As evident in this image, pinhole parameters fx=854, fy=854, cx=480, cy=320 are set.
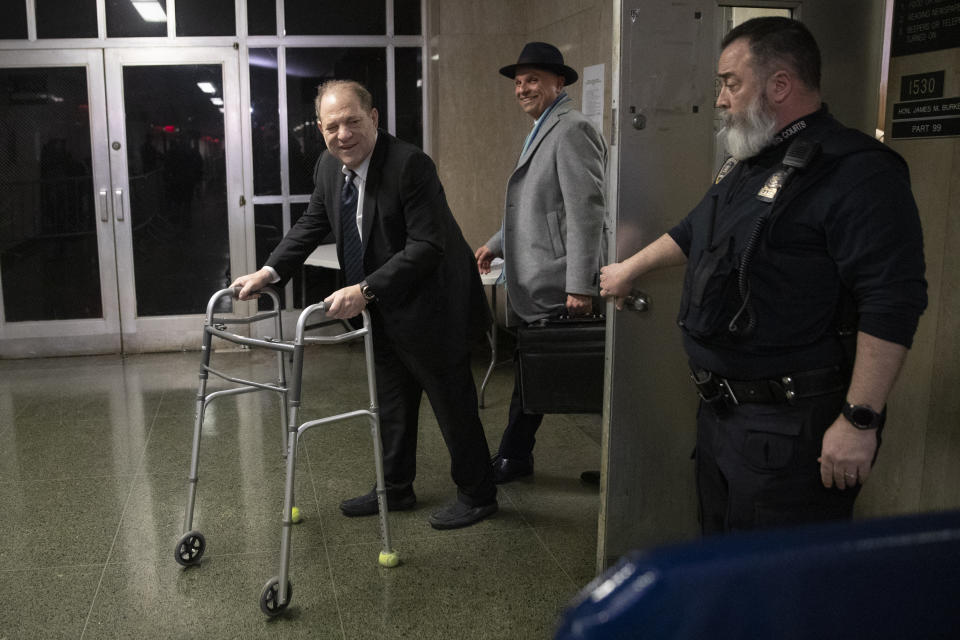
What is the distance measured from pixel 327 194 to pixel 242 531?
4.21 ft

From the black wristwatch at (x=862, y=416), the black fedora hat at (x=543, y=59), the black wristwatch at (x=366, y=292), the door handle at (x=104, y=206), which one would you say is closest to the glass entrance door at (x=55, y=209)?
the door handle at (x=104, y=206)

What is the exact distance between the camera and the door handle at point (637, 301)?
2430mm

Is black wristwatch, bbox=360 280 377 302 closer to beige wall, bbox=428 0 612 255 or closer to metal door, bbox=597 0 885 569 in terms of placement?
metal door, bbox=597 0 885 569

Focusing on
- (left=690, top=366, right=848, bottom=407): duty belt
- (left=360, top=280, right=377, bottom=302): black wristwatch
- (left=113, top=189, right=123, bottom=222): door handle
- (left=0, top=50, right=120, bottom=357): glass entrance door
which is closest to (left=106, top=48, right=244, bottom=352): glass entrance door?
(left=113, top=189, right=123, bottom=222): door handle

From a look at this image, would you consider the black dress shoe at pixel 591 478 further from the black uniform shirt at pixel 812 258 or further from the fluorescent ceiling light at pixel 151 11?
the fluorescent ceiling light at pixel 151 11

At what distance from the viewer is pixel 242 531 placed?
10.4 feet

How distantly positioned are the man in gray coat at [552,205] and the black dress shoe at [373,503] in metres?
0.80

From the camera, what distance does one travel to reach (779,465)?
183 centimetres

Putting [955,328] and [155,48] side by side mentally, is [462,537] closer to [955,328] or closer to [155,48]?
[955,328]

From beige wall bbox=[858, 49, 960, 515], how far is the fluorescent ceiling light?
5.10m

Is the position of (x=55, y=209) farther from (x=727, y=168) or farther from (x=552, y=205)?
(x=727, y=168)

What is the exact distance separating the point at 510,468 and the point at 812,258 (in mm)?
2136

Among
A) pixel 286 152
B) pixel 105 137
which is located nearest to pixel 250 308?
pixel 286 152

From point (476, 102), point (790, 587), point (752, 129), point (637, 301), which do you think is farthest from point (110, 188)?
point (790, 587)
